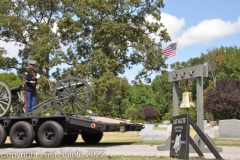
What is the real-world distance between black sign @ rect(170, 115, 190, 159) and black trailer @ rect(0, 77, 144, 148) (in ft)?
9.35

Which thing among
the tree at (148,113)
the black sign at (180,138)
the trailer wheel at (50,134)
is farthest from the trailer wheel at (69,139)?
the tree at (148,113)

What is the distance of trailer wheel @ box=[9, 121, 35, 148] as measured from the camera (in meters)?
12.4

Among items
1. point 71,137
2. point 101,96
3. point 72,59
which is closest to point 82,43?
point 72,59

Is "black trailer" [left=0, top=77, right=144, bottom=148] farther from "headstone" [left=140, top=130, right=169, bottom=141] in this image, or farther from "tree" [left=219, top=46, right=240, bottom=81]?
"tree" [left=219, top=46, right=240, bottom=81]

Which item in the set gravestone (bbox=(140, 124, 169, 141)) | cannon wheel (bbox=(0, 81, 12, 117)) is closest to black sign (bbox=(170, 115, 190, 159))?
cannon wheel (bbox=(0, 81, 12, 117))

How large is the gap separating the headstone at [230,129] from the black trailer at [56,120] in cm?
702

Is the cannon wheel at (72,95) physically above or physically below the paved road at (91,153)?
above

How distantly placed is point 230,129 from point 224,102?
132 ft

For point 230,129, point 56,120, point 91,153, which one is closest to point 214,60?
point 230,129

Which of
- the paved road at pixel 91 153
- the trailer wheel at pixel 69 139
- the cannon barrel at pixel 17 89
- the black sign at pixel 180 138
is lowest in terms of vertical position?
the paved road at pixel 91 153

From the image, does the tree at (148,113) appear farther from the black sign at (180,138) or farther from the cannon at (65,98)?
the black sign at (180,138)

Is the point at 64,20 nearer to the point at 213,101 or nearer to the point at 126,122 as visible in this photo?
the point at 126,122

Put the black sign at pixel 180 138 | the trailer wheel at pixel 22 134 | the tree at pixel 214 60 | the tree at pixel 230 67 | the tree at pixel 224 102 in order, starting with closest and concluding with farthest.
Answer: the black sign at pixel 180 138
the trailer wheel at pixel 22 134
the tree at pixel 224 102
the tree at pixel 230 67
the tree at pixel 214 60

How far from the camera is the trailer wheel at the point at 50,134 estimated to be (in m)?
12.1
